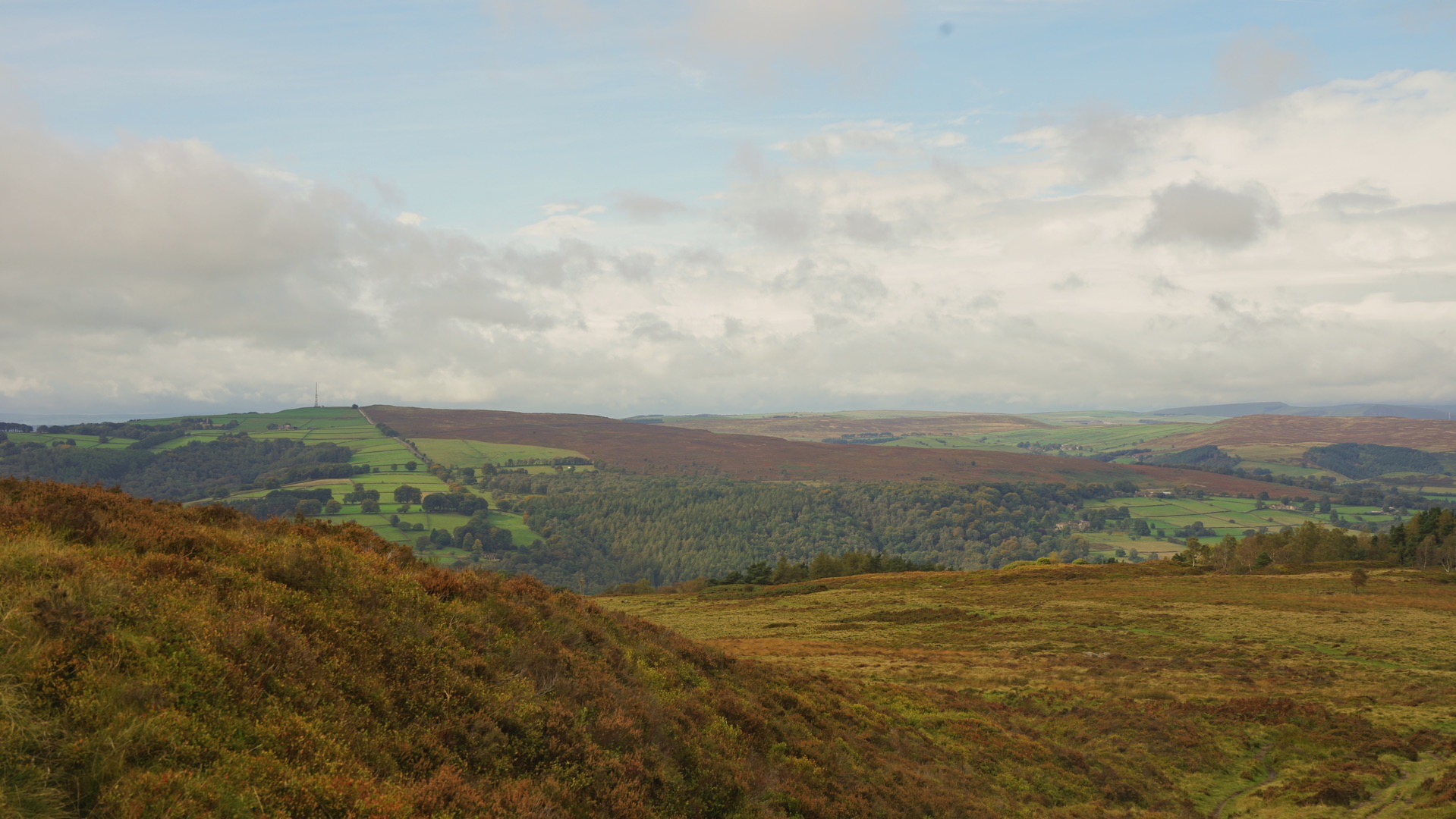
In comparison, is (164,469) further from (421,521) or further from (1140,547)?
(1140,547)

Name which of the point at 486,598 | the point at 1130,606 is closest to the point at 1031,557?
the point at 1130,606

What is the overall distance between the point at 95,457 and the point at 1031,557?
8779 inches

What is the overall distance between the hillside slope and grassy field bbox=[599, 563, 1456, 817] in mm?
10748

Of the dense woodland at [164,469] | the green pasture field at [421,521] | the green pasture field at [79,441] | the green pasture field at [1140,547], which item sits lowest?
the green pasture field at [1140,547]

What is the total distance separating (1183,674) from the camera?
115ft

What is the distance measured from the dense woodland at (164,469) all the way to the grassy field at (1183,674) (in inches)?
5421

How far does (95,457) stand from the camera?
15475 cm

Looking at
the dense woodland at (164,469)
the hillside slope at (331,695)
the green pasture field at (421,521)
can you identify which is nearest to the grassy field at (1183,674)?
the hillside slope at (331,695)

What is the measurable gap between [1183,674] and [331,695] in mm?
38647

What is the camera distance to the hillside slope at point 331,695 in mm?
7539

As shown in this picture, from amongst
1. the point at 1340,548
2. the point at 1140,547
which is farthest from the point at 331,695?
the point at 1140,547

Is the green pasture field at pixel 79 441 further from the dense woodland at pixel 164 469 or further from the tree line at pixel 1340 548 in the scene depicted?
the tree line at pixel 1340 548

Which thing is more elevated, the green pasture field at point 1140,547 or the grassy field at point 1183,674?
the grassy field at point 1183,674

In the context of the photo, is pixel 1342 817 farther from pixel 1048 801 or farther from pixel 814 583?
pixel 814 583
